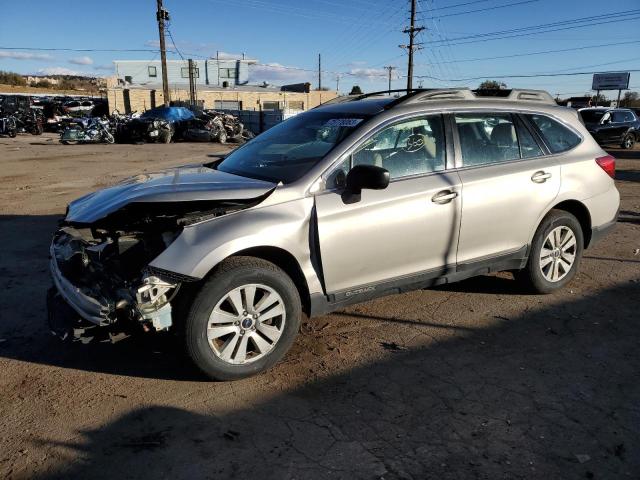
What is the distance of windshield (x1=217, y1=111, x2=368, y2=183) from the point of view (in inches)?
151

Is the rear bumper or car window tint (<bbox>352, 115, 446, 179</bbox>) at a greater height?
car window tint (<bbox>352, 115, 446, 179</bbox>)

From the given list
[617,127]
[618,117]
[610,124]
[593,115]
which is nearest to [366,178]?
[593,115]

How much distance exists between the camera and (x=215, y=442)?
2.78 m

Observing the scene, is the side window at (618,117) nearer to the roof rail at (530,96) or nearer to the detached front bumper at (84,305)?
the roof rail at (530,96)

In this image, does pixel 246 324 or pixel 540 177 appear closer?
pixel 246 324

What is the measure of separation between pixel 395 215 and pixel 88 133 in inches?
936

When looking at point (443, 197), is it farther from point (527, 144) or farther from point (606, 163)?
point (606, 163)

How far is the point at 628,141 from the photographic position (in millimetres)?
21219

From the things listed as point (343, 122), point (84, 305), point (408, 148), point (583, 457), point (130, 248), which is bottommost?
point (583, 457)

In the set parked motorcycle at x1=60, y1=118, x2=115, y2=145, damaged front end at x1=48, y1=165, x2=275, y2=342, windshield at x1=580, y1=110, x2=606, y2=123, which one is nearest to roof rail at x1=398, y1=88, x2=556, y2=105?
damaged front end at x1=48, y1=165, x2=275, y2=342

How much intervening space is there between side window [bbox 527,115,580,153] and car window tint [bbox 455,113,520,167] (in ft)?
1.15

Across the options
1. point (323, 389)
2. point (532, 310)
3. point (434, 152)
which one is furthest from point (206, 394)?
point (532, 310)

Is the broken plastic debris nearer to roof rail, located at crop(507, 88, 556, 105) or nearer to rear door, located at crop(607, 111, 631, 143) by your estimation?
roof rail, located at crop(507, 88, 556, 105)

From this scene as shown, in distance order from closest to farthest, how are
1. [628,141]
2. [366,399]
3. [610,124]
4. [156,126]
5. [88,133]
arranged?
[366,399] → [610,124] → [628,141] → [88,133] → [156,126]
